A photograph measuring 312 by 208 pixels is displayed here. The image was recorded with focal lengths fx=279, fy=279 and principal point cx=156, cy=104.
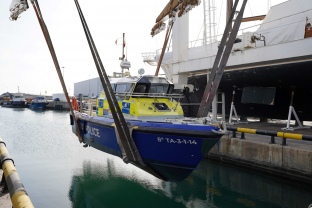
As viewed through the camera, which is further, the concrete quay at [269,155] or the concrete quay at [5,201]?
the concrete quay at [269,155]

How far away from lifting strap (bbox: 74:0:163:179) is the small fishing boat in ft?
0.62

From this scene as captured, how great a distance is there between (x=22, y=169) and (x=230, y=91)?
35.8ft

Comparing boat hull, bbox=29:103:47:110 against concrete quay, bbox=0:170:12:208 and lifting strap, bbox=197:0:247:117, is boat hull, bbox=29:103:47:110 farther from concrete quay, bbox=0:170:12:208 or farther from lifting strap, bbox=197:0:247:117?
concrete quay, bbox=0:170:12:208

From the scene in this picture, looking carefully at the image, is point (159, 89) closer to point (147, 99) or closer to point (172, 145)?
point (147, 99)

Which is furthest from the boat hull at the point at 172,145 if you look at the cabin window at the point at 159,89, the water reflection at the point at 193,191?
the cabin window at the point at 159,89

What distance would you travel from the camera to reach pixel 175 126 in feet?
22.6

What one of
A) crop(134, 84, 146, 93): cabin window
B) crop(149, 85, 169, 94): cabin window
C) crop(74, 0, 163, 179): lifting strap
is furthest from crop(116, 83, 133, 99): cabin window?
crop(74, 0, 163, 179): lifting strap

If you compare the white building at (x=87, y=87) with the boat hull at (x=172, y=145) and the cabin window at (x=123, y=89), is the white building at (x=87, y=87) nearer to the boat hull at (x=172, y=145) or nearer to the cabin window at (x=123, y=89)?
the cabin window at (x=123, y=89)

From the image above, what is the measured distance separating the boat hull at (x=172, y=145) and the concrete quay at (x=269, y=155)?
3.66m

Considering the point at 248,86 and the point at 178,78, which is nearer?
the point at 248,86

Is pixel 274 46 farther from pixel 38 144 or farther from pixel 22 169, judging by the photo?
pixel 38 144

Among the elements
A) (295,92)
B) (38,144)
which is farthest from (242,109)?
(38,144)

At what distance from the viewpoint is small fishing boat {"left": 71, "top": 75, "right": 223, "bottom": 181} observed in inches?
264

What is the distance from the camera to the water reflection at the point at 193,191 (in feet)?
26.4
